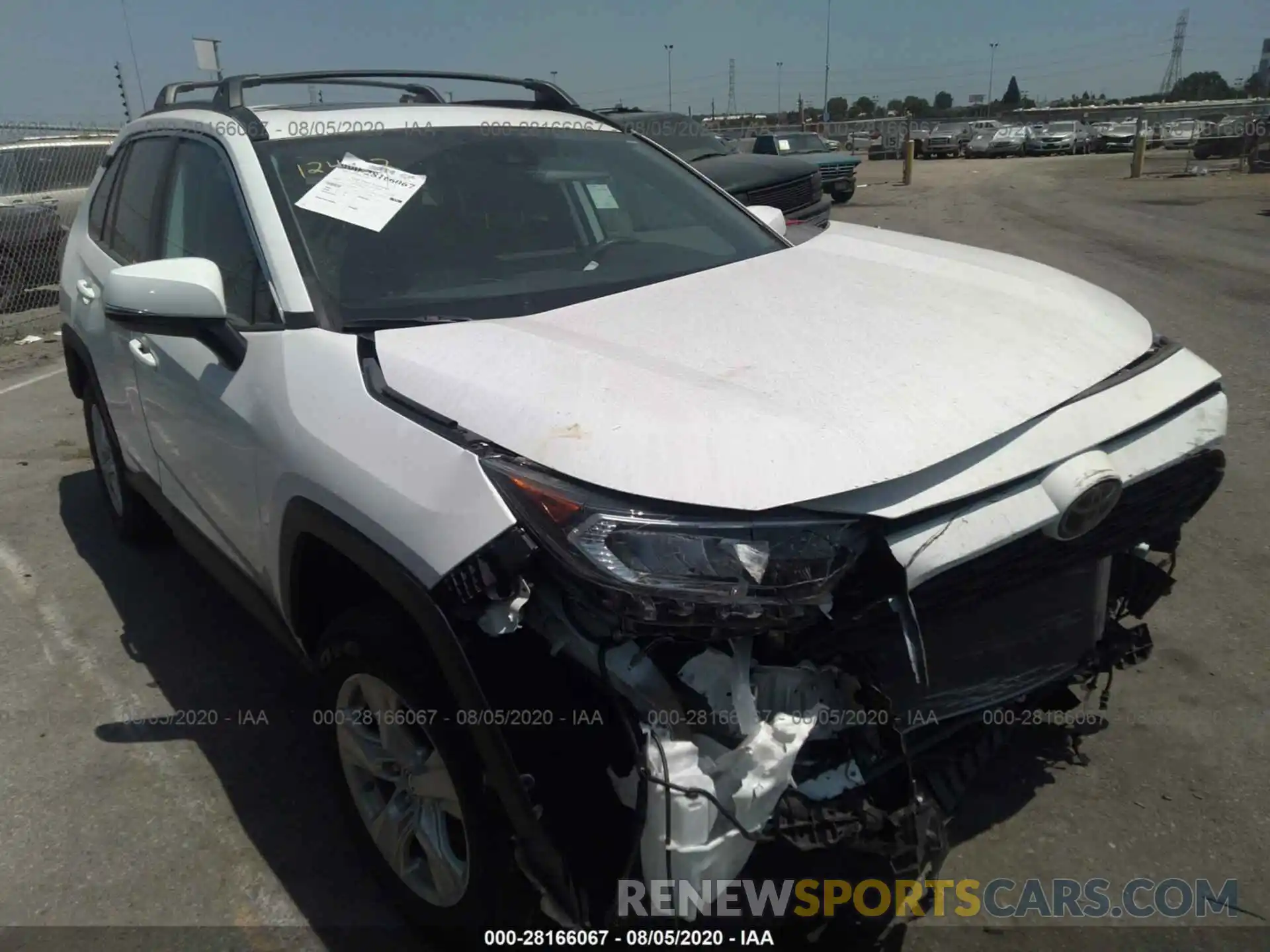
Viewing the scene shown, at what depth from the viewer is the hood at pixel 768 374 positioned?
177 centimetres

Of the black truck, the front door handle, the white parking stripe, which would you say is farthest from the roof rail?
the black truck

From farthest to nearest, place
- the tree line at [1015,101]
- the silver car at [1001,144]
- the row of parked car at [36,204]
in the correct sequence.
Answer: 1. the tree line at [1015,101]
2. the silver car at [1001,144]
3. the row of parked car at [36,204]

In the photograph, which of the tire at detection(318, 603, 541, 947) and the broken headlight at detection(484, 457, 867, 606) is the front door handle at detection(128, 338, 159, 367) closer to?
the tire at detection(318, 603, 541, 947)

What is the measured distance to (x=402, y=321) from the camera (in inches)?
96.2

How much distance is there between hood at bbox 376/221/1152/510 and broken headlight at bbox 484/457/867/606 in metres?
0.04

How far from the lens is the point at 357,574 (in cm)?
228

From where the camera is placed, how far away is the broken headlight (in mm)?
1673

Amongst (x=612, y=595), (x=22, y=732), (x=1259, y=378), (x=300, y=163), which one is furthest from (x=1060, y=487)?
(x=1259, y=378)

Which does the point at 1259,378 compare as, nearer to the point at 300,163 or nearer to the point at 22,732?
the point at 300,163

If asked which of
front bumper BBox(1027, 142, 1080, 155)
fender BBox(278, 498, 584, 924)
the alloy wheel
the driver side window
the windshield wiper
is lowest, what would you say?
front bumper BBox(1027, 142, 1080, 155)

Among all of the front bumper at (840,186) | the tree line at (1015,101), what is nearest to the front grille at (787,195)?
the front bumper at (840,186)

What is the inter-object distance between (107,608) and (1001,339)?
12.0 feet

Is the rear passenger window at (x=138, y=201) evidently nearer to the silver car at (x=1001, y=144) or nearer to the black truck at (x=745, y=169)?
the black truck at (x=745, y=169)

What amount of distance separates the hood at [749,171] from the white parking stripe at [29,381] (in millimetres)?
6376
